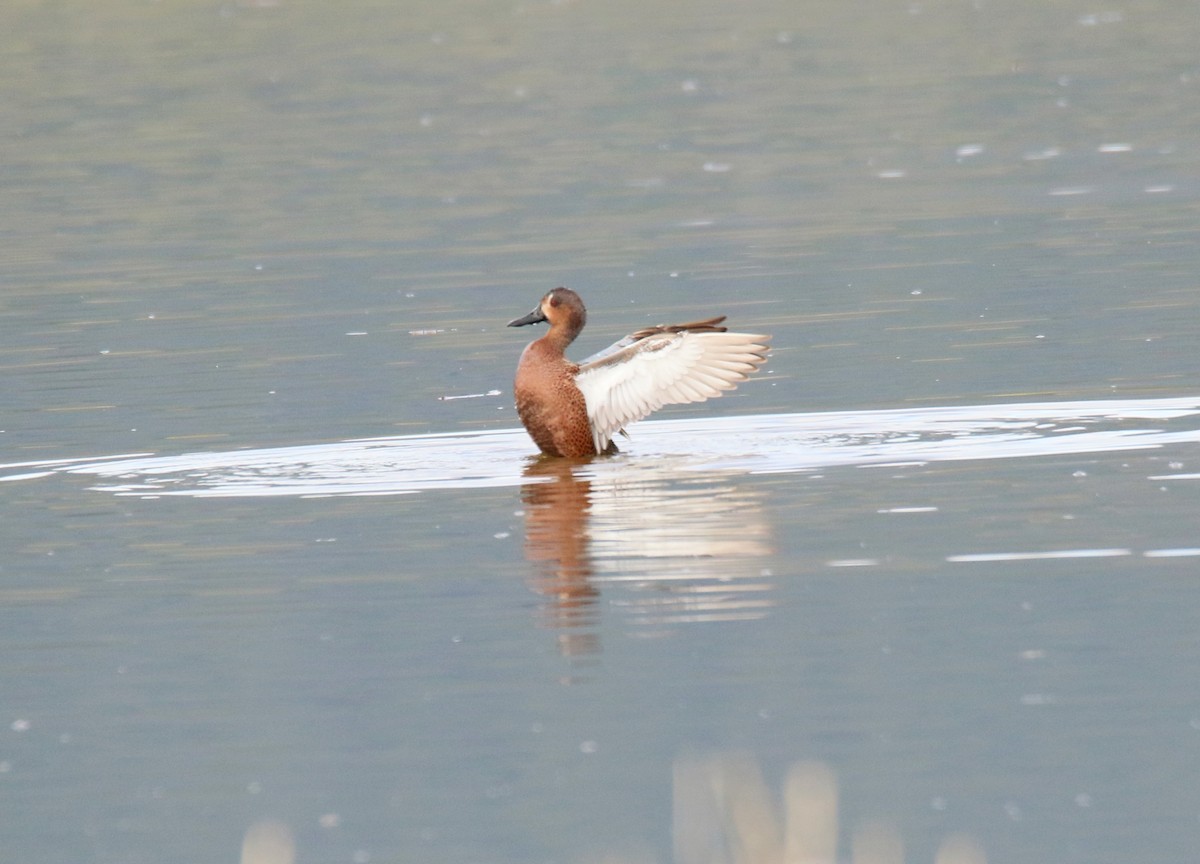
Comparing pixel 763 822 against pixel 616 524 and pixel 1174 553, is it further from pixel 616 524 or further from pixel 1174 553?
pixel 616 524

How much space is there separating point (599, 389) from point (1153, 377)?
314 centimetres

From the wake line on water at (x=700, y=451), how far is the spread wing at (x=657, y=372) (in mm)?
241

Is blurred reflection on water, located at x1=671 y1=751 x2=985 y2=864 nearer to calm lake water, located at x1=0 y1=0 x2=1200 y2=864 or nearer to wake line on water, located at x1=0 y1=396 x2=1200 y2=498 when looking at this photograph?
calm lake water, located at x1=0 y1=0 x2=1200 y2=864

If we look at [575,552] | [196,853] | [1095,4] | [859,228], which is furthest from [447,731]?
[1095,4]

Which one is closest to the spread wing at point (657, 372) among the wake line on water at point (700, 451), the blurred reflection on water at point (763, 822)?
the wake line on water at point (700, 451)

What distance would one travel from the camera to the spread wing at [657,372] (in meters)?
13.3

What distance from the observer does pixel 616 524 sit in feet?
37.0

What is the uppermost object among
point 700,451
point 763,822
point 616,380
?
point 763,822

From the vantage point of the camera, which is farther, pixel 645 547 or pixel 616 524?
pixel 616 524

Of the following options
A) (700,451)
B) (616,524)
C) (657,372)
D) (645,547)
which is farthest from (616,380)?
(645,547)

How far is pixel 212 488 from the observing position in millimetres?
12648

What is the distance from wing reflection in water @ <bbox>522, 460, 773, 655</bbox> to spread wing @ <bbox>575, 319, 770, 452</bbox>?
489 mm

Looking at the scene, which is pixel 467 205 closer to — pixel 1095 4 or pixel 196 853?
pixel 196 853

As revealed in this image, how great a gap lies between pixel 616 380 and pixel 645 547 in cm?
276
